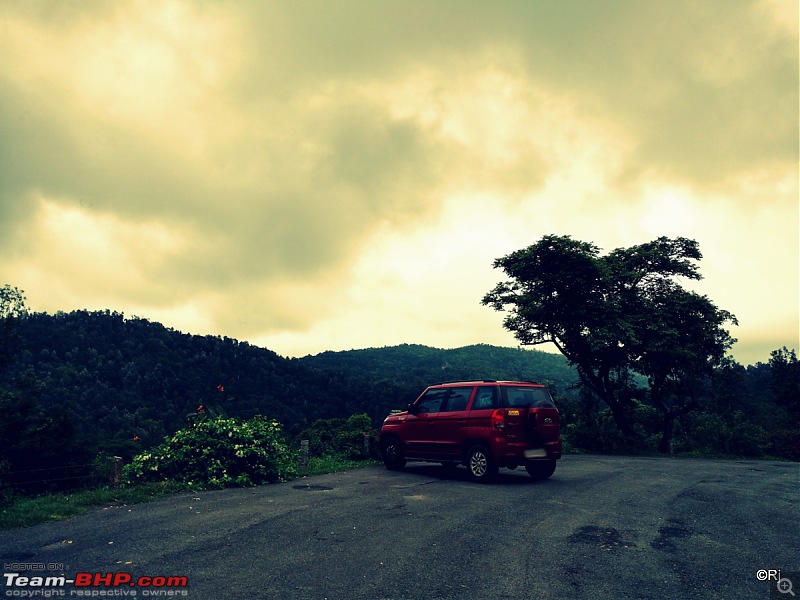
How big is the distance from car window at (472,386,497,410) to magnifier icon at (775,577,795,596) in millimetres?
6777

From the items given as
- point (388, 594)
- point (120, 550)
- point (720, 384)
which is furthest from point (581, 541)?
point (720, 384)

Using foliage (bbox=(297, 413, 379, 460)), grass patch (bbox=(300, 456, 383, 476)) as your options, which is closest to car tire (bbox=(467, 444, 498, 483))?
grass patch (bbox=(300, 456, 383, 476))

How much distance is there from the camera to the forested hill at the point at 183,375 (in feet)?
194

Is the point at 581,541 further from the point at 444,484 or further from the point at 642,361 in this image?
the point at 642,361

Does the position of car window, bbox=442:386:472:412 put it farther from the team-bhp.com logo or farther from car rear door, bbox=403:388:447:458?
the team-bhp.com logo

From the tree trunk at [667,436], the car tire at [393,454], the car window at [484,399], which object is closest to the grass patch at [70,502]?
the car tire at [393,454]

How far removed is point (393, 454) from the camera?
14.4m

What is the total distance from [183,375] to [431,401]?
7137cm

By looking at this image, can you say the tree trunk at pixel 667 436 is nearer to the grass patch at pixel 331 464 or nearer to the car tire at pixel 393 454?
the grass patch at pixel 331 464

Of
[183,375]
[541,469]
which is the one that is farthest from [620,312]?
[183,375]

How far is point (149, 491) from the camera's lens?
10453 mm

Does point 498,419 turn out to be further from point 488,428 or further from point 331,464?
point 331,464

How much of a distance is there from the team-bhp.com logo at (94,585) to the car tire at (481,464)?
778 centimetres

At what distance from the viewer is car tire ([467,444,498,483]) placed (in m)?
11.6
